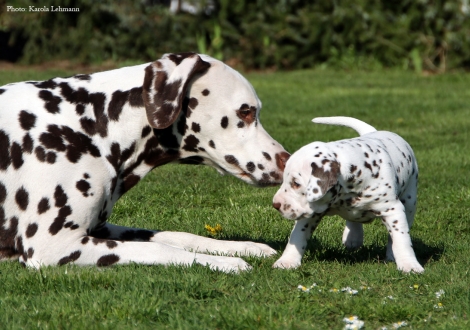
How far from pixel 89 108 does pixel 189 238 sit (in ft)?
4.37

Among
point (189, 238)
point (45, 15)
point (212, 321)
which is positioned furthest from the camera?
point (45, 15)

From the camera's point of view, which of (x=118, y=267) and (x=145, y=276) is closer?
(x=145, y=276)

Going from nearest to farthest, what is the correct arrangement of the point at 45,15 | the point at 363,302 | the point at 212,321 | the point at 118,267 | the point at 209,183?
the point at 212,321
the point at 363,302
the point at 118,267
the point at 209,183
the point at 45,15

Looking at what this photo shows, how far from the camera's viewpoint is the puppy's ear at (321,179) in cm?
516

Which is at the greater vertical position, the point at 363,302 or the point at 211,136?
the point at 211,136

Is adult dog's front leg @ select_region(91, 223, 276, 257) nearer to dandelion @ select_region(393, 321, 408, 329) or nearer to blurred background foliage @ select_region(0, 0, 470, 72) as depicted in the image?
dandelion @ select_region(393, 321, 408, 329)

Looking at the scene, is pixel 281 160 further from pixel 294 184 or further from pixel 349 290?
pixel 349 290

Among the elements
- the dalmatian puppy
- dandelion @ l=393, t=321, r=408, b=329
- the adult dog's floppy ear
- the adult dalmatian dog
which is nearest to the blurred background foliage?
the adult dalmatian dog

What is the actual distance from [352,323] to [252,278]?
98cm

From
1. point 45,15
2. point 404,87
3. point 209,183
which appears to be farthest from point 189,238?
point 45,15

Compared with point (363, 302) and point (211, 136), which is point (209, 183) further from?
point (363, 302)

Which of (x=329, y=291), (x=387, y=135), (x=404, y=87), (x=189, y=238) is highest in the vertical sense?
(x=387, y=135)

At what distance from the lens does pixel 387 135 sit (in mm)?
6277

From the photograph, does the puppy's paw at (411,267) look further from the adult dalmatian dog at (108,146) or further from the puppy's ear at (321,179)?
the adult dalmatian dog at (108,146)
